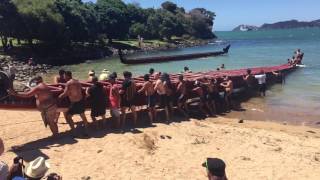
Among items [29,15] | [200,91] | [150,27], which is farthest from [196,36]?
[200,91]

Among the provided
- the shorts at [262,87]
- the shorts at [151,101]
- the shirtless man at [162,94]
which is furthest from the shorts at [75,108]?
the shorts at [262,87]

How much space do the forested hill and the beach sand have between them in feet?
113

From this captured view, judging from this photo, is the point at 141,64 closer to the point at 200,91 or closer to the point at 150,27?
the point at 200,91

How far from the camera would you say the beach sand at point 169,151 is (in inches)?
405

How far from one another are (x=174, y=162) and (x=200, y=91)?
6.33m

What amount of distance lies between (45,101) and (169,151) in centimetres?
352

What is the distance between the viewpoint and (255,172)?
1041 centimetres

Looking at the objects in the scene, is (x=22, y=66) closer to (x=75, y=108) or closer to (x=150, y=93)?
(x=150, y=93)

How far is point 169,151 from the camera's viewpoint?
1162 centimetres

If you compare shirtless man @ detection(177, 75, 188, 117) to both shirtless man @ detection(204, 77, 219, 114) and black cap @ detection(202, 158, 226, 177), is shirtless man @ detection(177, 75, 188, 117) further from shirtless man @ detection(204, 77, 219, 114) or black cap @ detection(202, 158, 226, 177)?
black cap @ detection(202, 158, 226, 177)

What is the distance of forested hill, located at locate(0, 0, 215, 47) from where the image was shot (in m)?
47.1

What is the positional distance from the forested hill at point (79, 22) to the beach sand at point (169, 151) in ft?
113

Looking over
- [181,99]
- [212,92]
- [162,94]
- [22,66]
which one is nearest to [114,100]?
[162,94]

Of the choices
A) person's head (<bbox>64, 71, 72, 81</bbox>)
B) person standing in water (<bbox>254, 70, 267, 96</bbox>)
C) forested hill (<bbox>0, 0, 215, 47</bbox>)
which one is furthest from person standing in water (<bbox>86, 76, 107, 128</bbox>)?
forested hill (<bbox>0, 0, 215, 47</bbox>)
